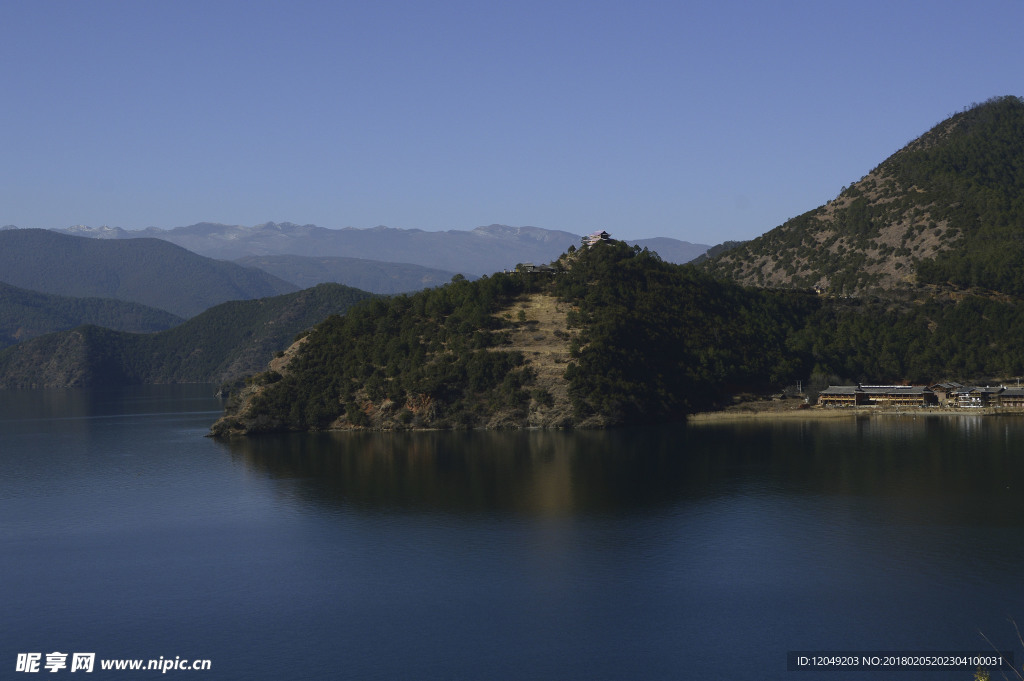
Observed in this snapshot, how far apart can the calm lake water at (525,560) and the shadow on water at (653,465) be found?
57cm

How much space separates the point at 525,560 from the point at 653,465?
44023mm

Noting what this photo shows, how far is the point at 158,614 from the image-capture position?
6203 cm

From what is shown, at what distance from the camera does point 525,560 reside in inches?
2825

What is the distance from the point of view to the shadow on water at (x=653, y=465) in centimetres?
9300

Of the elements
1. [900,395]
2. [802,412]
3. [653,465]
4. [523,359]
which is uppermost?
[523,359]

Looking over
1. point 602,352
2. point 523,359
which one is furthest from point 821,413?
point 523,359

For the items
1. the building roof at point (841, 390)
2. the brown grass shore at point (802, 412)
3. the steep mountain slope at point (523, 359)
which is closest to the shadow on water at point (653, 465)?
the brown grass shore at point (802, 412)

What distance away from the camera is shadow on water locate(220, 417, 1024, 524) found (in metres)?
93.0

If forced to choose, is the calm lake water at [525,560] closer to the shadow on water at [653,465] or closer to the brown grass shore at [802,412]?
the shadow on water at [653,465]

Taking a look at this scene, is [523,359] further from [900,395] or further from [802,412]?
[900,395]

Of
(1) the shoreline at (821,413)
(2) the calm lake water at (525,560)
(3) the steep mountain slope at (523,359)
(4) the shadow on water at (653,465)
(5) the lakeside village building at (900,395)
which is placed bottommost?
(2) the calm lake water at (525,560)

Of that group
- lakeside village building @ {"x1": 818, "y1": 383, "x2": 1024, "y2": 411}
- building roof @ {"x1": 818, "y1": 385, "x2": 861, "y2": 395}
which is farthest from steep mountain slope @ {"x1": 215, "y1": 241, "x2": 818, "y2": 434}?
lakeside village building @ {"x1": 818, "y1": 383, "x2": 1024, "y2": 411}

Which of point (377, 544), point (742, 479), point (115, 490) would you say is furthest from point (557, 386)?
point (377, 544)

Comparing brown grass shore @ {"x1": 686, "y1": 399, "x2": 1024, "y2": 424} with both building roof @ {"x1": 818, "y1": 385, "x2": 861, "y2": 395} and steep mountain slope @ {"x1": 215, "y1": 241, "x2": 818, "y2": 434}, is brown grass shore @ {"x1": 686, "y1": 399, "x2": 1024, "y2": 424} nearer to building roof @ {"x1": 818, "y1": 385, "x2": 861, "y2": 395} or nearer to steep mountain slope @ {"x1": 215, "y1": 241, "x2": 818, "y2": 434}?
building roof @ {"x1": 818, "y1": 385, "x2": 861, "y2": 395}
